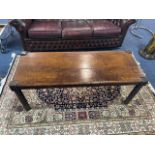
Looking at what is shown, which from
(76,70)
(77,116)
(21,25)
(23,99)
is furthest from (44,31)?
(77,116)

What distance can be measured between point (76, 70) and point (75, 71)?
0.07 ft

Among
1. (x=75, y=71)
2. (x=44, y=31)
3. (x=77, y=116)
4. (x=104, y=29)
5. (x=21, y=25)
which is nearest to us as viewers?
(x=75, y=71)

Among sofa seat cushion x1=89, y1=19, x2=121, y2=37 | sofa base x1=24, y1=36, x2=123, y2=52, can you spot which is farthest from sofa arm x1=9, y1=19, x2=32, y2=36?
sofa seat cushion x1=89, y1=19, x2=121, y2=37

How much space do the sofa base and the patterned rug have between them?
81cm

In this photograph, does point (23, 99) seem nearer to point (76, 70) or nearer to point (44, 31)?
point (76, 70)

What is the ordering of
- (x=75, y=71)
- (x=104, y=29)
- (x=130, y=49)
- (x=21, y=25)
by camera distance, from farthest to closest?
1. (x=130, y=49)
2. (x=104, y=29)
3. (x=21, y=25)
4. (x=75, y=71)

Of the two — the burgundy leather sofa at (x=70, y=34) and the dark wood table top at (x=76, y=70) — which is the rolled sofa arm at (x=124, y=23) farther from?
the dark wood table top at (x=76, y=70)

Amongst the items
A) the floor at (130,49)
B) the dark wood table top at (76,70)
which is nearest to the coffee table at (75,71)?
the dark wood table top at (76,70)

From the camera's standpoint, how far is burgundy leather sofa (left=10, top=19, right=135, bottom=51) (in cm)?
257

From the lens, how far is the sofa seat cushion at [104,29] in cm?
266

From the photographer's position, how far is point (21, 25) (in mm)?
2451
